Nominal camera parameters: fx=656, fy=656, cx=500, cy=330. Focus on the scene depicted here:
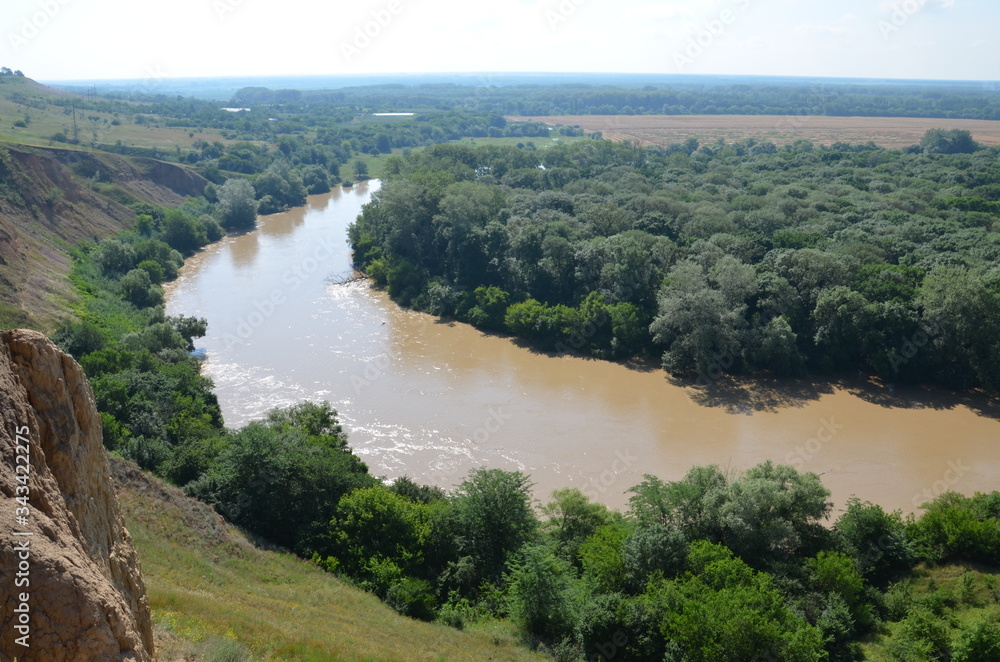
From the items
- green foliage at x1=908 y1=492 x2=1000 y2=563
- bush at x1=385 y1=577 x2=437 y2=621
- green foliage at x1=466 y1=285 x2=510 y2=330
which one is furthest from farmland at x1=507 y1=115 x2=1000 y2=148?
bush at x1=385 y1=577 x2=437 y2=621

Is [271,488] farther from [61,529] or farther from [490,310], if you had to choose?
[490,310]

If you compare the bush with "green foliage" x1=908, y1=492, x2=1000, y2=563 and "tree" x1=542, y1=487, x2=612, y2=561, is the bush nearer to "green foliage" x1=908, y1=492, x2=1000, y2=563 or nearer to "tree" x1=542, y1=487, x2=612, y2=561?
"tree" x1=542, y1=487, x2=612, y2=561

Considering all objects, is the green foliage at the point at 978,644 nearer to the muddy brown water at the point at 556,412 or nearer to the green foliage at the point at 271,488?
the muddy brown water at the point at 556,412

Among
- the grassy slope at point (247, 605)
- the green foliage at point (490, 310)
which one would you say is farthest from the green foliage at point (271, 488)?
the green foliage at point (490, 310)

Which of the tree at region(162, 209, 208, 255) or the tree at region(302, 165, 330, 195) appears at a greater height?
the tree at region(302, 165, 330, 195)

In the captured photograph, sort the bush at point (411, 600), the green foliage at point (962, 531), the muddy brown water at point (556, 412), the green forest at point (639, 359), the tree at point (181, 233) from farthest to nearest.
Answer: the tree at point (181, 233) < the muddy brown water at point (556, 412) < the green foliage at point (962, 531) < the bush at point (411, 600) < the green forest at point (639, 359)

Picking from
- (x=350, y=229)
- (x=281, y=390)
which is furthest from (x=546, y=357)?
(x=350, y=229)
